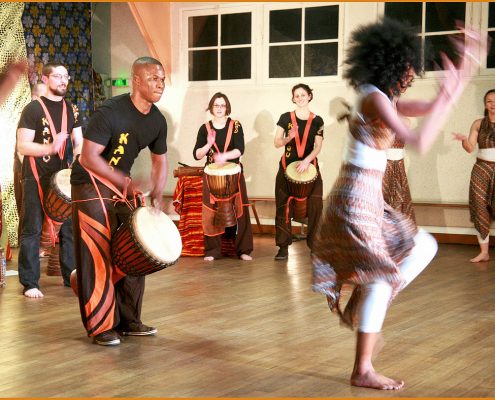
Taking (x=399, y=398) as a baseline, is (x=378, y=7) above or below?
above

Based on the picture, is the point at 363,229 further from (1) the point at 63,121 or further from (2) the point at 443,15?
(2) the point at 443,15

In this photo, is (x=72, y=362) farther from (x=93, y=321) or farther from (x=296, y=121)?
(x=296, y=121)

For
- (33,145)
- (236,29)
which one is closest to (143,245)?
(33,145)

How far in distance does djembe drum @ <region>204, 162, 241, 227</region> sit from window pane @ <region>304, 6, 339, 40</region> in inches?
107

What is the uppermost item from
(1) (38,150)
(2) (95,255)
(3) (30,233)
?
(1) (38,150)

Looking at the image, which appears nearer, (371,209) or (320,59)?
(371,209)

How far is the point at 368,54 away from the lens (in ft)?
10.7

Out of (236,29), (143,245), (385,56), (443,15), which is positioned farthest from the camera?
(236,29)

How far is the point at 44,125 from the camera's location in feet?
18.3

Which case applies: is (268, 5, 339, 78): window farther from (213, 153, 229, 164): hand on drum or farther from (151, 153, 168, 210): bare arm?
(151, 153, 168, 210): bare arm

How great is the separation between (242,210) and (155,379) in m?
4.23

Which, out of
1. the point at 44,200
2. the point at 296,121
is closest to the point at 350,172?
the point at 44,200

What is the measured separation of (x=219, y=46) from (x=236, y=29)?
0.32 meters

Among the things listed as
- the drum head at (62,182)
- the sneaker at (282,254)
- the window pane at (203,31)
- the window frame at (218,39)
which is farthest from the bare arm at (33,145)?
the window pane at (203,31)
